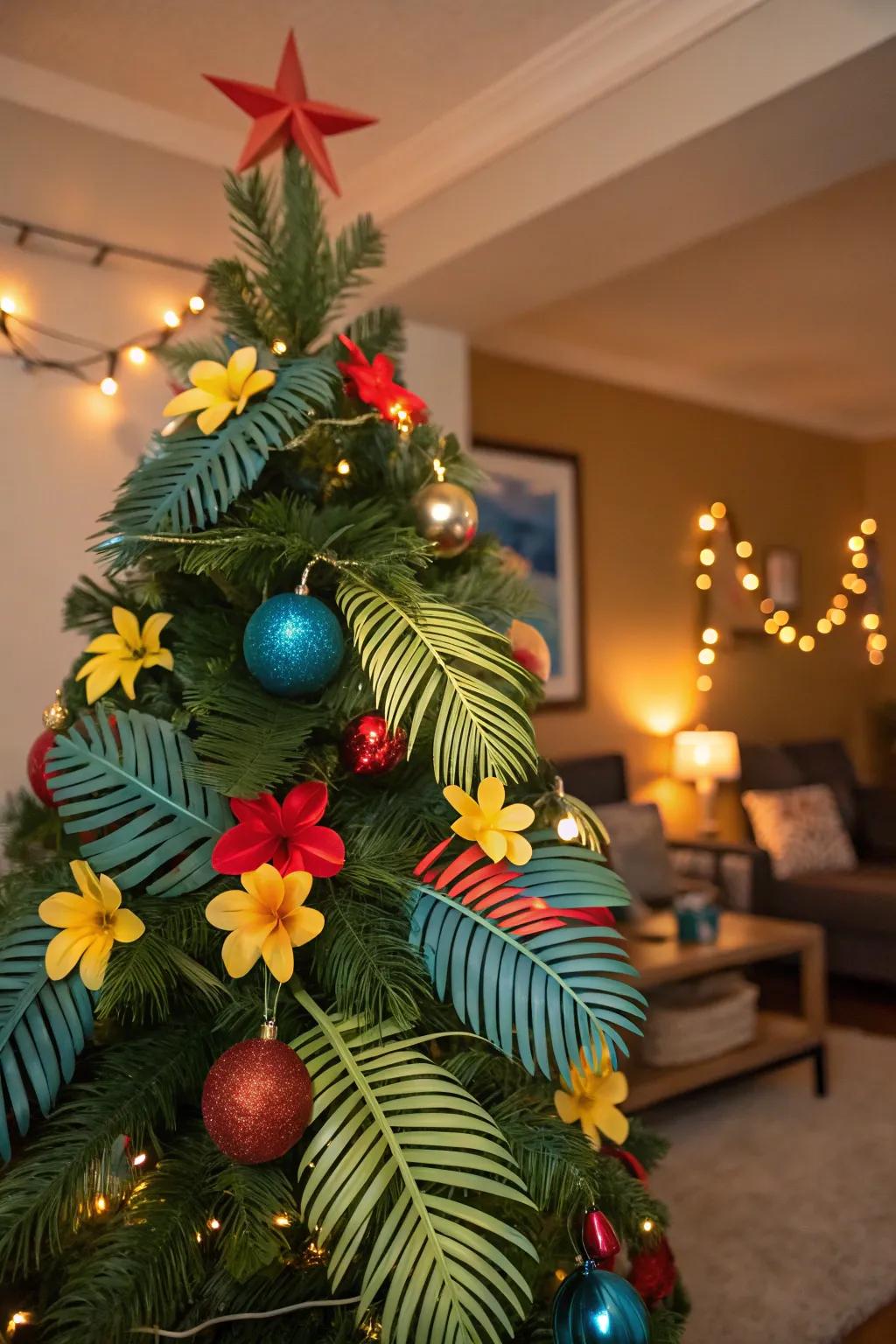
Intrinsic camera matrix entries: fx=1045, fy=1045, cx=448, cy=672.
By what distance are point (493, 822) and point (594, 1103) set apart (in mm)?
381

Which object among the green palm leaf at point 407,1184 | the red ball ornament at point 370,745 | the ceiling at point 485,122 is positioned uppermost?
the ceiling at point 485,122

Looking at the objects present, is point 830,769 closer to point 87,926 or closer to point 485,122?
point 485,122

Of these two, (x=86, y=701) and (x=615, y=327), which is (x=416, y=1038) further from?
(x=615, y=327)

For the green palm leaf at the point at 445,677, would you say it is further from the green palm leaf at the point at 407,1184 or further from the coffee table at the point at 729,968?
the coffee table at the point at 729,968

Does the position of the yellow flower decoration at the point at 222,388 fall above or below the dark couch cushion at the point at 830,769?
above

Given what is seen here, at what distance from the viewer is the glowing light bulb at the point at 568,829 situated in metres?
1.09

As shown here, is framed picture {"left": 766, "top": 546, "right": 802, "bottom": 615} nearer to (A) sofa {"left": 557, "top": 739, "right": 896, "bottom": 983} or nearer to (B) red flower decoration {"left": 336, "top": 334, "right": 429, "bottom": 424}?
(A) sofa {"left": 557, "top": 739, "right": 896, "bottom": 983}

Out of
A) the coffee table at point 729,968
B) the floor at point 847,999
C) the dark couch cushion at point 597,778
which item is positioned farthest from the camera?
the dark couch cushion at point 597,778

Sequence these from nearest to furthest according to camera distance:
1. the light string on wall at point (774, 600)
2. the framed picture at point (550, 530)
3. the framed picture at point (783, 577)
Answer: the framed picture at point (550, 530) → the light string on wall at point (774, 600) → the framed picture at point (783, 577)

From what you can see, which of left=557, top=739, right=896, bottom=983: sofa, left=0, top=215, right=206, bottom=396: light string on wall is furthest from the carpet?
left=0, top=215, right=206, bottom=396: light string on wall

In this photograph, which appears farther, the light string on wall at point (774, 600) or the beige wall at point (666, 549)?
the light string on wall at point (774, 600)

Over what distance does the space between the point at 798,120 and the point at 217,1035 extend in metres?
1.94

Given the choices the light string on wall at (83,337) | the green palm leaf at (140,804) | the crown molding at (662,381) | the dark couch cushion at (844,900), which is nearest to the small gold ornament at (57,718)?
the green palm leaf at (140,804)

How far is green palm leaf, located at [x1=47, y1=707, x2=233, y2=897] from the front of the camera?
912mm
